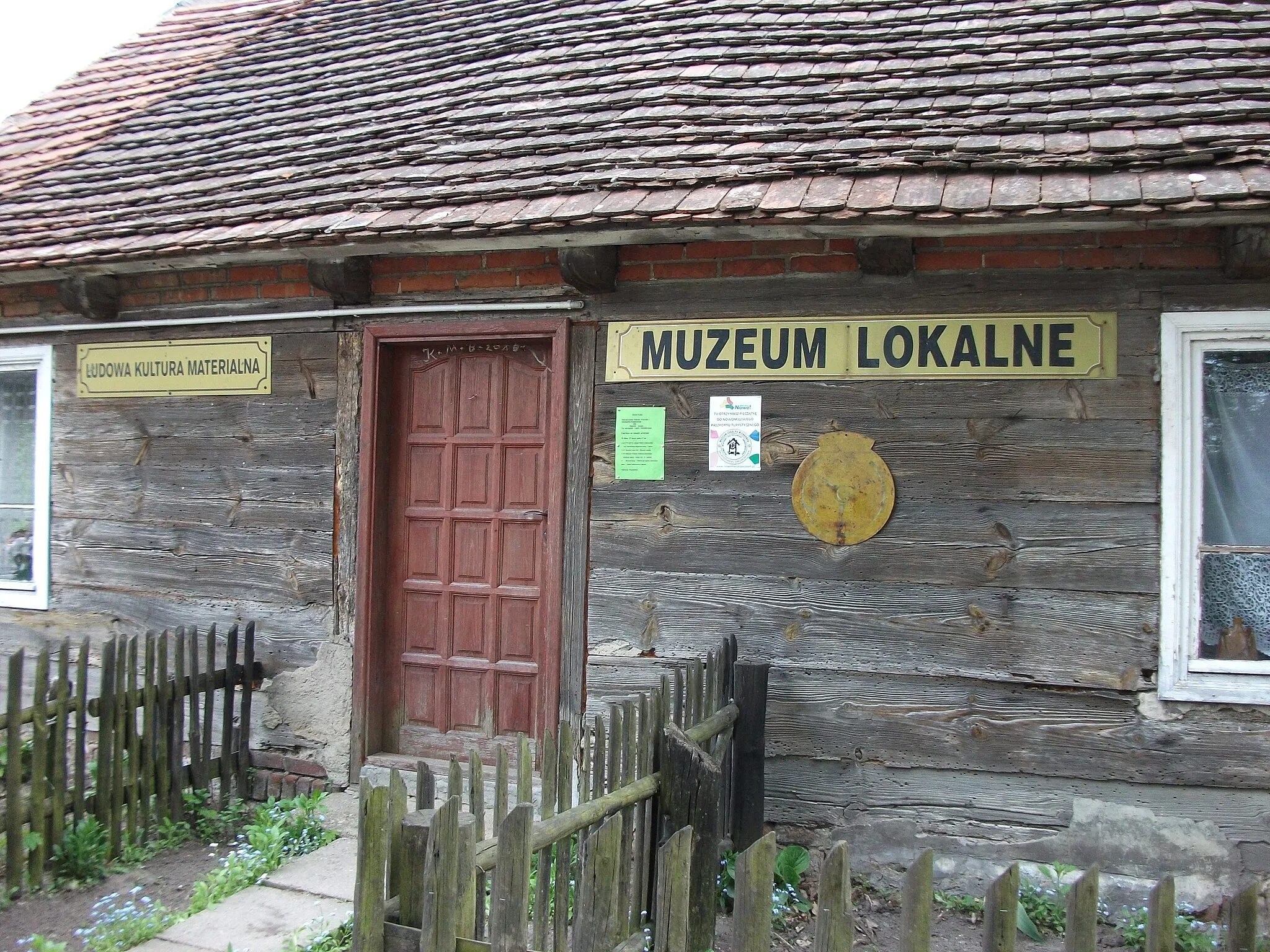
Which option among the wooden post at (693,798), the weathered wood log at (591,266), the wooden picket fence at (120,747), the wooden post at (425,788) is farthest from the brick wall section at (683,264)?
the wooden post at (425,788)

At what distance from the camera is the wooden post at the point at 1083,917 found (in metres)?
1.97

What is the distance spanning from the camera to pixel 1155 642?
4.10 meters

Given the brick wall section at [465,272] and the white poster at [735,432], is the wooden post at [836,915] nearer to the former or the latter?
the white poster at [735,432]

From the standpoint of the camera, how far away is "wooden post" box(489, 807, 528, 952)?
239 centimetres

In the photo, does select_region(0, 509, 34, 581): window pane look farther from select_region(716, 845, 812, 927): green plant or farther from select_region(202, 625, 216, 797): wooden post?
select_region(716, 845, 812, 927): green plant

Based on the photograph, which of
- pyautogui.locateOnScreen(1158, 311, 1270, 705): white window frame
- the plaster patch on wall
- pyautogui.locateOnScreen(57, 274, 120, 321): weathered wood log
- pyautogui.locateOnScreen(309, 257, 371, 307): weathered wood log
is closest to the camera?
pyautogui.locateOnScreen(1158, 311, 1270, 705): white window frame

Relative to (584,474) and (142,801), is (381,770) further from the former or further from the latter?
(584,474)

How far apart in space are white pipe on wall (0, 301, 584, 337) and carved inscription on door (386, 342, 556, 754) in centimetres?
24

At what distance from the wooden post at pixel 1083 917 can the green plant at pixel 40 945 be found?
134 inches

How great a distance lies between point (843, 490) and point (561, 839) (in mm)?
2285

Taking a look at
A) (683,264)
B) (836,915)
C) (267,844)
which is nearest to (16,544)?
(267,844)

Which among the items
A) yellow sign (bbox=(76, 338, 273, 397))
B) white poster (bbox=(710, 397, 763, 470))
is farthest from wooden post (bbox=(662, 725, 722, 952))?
yellow sign (bbox=(76, 338, 273, 397))

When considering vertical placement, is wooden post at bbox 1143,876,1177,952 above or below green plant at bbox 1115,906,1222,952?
above

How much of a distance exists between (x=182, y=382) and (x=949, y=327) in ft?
14.0
